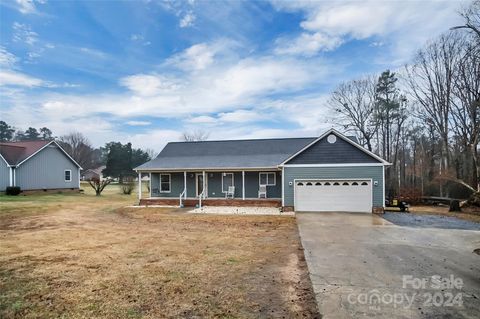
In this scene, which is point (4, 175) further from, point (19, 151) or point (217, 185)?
point (217, 185)

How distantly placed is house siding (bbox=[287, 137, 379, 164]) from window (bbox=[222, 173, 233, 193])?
5664 mm

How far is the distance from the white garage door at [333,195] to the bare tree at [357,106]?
16.5 metres

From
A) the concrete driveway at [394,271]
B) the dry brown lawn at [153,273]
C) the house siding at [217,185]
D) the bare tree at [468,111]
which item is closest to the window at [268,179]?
the house siding at [217,185]

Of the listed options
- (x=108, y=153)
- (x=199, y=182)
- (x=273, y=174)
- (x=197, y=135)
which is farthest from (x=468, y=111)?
(x=108, y=153)

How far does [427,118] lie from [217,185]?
20.1 metres

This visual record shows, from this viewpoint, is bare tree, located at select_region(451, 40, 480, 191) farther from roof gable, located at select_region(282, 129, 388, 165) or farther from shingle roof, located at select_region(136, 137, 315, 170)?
shingle roof, located at select_region(136, 137, 315, 170)

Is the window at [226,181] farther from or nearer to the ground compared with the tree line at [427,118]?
nearer to the ground

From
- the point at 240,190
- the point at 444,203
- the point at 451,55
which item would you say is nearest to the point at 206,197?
the point at 240,190

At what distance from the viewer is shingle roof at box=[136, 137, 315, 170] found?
69.5 feet

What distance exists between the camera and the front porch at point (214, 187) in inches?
807

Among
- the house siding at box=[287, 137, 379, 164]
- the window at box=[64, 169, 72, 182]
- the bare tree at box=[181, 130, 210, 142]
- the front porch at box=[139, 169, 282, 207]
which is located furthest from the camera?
the bare tree at box=[181, 130, 210, 142]

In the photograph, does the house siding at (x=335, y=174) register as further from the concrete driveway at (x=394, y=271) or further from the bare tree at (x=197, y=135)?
the bare tree at (x=197, y=135)

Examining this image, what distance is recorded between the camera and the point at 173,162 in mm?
22812

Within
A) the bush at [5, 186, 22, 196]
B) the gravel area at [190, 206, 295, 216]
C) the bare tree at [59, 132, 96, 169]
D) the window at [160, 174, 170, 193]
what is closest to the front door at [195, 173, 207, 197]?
the window at [160, 174, 170, 193]
